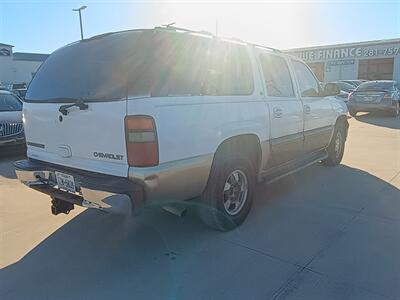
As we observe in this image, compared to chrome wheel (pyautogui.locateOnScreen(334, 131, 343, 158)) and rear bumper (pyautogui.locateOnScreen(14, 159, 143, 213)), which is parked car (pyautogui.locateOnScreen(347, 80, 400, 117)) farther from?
rear bumper (pyautogui.locateOnScreen(14, 159, 143, 213))

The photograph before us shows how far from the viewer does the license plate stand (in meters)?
3.23

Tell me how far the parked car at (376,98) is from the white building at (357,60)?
788 inches

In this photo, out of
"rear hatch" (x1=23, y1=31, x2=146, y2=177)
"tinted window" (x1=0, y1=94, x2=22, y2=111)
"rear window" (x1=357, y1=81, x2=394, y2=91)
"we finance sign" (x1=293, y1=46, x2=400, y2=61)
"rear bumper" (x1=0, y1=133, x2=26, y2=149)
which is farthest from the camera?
"we finance sign" (x1=293, y1=46, x2=400, y2=61)

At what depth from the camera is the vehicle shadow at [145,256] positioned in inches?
113

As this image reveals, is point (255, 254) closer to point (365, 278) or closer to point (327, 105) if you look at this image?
point (365, 278)

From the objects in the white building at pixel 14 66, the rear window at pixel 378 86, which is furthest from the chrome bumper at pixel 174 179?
the white building at pixel 14 66

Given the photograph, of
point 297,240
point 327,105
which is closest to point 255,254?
point 297,240

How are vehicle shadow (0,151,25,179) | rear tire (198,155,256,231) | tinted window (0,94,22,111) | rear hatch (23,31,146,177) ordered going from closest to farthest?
rear hatch (23,31,146,177) → rear tire (198,155,256,231) → vehicle shadow (0,151,25,179) → tinted window (0,94,22,111)

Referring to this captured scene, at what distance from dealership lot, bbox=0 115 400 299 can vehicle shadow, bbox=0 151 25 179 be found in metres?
1.37

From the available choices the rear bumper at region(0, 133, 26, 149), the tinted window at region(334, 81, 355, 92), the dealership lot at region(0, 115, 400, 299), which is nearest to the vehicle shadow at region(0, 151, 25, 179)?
the rear bumper at region(0, 133, 26, 149)

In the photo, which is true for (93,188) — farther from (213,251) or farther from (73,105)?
(213,251)

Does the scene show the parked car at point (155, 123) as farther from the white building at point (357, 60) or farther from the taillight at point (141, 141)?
the white building at point (357, 60)

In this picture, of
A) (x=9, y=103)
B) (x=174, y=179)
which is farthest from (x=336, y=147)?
(x=9, y=103)

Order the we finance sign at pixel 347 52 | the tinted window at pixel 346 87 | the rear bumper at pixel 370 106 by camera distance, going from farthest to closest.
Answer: the we finance sign at pixel 347 52
the tinted window at pixel 346 87
the rear bumper at pixel 370 106
